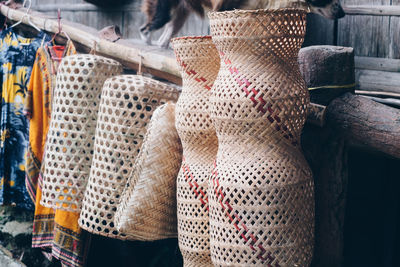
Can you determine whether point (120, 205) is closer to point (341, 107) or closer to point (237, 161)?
point (237, 161)

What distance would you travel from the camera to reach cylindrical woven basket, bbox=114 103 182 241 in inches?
66.9

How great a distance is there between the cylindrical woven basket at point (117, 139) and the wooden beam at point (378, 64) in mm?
1988

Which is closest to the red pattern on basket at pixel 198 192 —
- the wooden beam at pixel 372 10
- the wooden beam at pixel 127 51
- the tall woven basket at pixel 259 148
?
the tall woven basket at pixel 259 148

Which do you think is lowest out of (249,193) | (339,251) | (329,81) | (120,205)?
(339,251)

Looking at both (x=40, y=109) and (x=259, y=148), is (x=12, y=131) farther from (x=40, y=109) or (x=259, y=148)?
(x=259, y=148)

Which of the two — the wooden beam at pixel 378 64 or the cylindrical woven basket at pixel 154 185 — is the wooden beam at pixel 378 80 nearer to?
the wooden beam at pixel 378 64

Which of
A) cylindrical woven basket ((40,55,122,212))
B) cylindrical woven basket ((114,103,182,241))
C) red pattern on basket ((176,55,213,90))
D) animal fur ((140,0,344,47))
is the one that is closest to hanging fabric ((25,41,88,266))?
cylindrical woven basket ((40,55,122,212))

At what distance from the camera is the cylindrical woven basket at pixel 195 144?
61.9 inches

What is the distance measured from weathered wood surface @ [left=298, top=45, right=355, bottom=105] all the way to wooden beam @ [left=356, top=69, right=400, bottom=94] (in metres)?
1.59

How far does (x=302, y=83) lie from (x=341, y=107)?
29 cm

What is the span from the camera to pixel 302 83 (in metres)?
1.44

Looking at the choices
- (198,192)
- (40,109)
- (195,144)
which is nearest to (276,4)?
(40,109)

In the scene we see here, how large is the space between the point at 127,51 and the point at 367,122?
55.0 inches

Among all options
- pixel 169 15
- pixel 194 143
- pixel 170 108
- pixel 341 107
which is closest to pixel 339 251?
pixel 341 107
